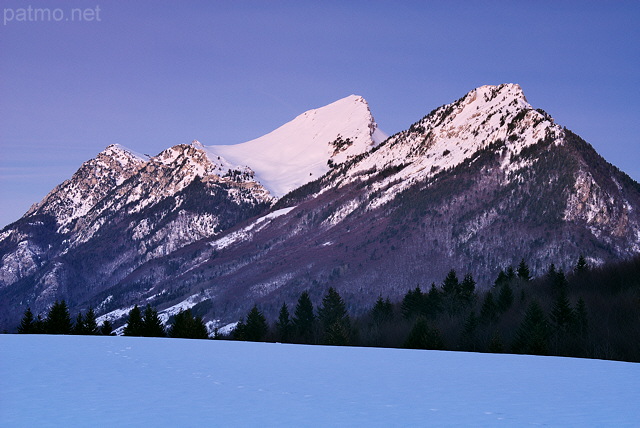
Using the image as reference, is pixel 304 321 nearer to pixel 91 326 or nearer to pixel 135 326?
pixel 135 326

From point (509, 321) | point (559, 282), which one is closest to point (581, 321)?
point (509, 321)

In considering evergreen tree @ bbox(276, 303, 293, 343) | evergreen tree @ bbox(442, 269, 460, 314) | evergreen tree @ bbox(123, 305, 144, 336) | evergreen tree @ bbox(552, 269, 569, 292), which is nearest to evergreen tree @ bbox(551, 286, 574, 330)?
evergreen tree @ bbox(552, 269, 569, 292)

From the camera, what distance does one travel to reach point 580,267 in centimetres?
16562

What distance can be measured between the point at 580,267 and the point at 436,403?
15140cm

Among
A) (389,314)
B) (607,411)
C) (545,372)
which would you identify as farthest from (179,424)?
(389,314)

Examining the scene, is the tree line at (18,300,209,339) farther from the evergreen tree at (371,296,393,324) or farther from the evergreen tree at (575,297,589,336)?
the evergreen tree at (371,296,393,324)

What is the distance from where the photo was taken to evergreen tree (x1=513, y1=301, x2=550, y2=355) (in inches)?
3320

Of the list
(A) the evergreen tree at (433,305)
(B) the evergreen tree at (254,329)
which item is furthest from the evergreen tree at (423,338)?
(A) the evergreen tree at (433,305)

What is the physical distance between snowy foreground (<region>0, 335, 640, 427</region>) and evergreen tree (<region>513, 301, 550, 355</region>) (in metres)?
42.7

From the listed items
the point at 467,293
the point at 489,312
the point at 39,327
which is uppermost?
the point at 467,293

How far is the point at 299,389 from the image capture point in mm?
28250

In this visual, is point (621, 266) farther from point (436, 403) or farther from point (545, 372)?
point (436, 403)

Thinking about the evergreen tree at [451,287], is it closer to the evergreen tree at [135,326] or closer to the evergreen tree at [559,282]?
the evergreen tree at [559,282]

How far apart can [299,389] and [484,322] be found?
101688mm
